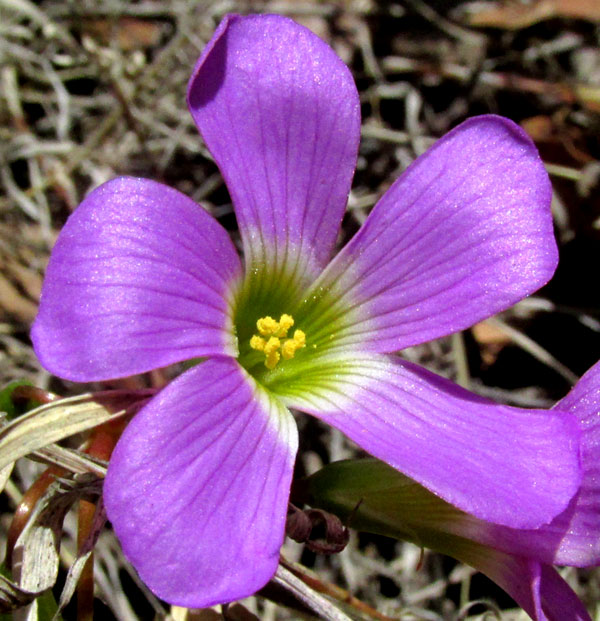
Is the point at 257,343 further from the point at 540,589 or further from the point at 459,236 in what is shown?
the point at 540,589

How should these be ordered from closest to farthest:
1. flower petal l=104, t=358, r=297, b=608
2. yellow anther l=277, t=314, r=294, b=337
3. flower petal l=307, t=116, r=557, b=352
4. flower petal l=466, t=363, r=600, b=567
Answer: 1. flower petal l=104, t=358, r=297, b=608
2. flower petal l=466, t=363, r=600, b=567
3. flower petal l=307, t=116, r=557, b=352
4. yellow anther l=277, t=314, r=294, b=337

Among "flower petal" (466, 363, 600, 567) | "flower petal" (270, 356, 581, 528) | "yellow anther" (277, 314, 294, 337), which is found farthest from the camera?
"yellow anther" (277, 314, 294, 337)

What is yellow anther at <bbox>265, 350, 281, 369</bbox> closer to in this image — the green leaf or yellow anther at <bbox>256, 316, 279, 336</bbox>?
yellow anther at <bbox>256, 316, 279, 336</bbox>

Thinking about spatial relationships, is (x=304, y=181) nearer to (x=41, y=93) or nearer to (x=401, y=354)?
(x=401, y=354)

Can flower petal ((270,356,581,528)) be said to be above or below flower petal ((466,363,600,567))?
above

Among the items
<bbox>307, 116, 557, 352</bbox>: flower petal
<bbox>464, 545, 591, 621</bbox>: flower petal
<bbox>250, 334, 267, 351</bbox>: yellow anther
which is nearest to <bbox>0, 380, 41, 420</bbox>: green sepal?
<bbox>250, 334, 267, 351</bbox>: yellow anther

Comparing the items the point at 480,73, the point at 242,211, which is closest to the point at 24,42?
the point at 480,73

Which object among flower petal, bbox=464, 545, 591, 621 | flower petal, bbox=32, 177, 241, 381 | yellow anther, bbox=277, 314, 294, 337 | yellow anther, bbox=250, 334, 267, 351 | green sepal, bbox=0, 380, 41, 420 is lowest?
flower petal, bbox=464, 545, 591, 621
